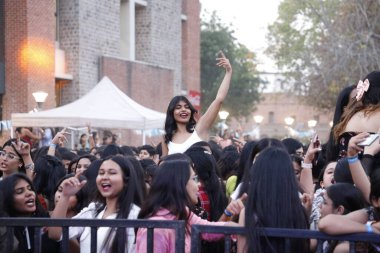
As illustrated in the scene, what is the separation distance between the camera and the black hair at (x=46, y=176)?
8.48 meters

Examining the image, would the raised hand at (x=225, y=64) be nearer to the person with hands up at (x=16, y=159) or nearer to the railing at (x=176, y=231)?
the person with hands up at (x=16, y=159)

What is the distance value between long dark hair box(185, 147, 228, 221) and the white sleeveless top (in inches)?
55.7

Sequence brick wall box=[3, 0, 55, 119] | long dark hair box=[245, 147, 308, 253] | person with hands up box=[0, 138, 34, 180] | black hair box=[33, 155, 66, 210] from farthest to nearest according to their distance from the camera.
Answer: brick wall box=[3, 0, 55, 119] < black hair box=[33, 155, 66, 210] < person with hands up box=[0, 138, 34, 180] < long dark hair box=[245, 147, 308, 253]

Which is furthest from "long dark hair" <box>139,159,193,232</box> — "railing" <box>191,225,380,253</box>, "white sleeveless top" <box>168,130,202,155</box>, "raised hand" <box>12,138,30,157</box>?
"raised hand" <box>12,138,30,157</box>

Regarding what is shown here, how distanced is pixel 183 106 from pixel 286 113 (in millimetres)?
85396

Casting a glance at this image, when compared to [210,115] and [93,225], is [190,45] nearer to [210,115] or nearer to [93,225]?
[210,115]

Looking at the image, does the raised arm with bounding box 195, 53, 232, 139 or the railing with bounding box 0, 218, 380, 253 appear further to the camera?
the raised arm with bounding box 195, 53, 232, 139

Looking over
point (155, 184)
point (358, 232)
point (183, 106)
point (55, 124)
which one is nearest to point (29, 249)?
point (155, 184)

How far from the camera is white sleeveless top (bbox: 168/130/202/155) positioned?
8508 millimetres

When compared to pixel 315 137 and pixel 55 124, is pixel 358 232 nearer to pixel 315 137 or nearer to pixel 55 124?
pixel 315 137

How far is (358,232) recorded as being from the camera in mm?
4668

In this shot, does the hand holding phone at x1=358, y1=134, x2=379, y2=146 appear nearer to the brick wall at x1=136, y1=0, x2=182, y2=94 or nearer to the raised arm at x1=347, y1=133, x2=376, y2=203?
the raised arm at x1=347, y1=133, x2=376, y2=203

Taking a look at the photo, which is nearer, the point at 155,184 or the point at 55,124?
the point at 155,184

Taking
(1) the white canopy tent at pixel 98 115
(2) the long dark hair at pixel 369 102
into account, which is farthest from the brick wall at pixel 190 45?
(2) the long dark hair at pixel 369 102
